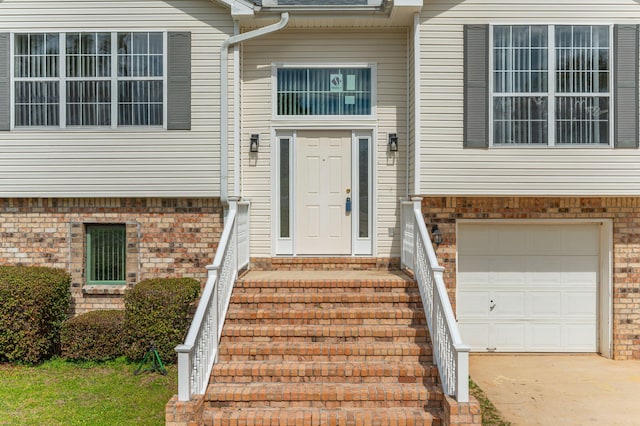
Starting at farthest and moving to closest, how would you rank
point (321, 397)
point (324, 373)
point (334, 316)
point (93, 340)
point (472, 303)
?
point (472, 303)
point (93, 340)
point (334, 316)
point (324, 373)
point (321, 397)

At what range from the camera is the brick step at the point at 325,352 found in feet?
21.7

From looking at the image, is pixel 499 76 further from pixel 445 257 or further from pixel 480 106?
pixel 445 257

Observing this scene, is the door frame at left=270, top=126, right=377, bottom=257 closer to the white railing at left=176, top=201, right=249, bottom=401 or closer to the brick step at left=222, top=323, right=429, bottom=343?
the white railing at left=176, top=201, right=249, bottom=401

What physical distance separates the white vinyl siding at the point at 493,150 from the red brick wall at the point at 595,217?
0.55 metres

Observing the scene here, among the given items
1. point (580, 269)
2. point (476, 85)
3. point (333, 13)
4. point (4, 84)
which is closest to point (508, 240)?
point (580, 269)

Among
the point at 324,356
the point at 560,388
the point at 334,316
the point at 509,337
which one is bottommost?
the point at 560,388

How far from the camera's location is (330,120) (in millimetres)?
8992

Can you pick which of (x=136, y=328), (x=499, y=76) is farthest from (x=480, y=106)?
(x=136, y=328)

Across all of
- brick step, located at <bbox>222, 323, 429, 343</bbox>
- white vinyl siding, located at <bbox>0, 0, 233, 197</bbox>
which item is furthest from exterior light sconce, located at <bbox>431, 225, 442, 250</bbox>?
white vinyl siding, located at <bbox>0, 0, 233, 197</bbox>

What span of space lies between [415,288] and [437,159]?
212cm

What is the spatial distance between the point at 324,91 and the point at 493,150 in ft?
9.48

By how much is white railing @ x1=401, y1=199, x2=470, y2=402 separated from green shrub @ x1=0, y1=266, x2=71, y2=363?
5453 mm

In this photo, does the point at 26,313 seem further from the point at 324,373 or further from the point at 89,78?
the point at 324,373

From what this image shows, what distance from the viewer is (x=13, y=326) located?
7.93 m
